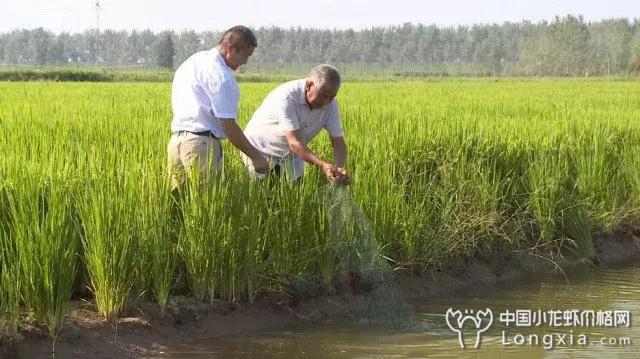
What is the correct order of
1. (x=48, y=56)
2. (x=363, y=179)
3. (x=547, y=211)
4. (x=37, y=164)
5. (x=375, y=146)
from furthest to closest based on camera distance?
(x=48, y=56) < (x=547, y=211) < (x=375, y=146) < (x=363, y=179) < (x=37, y=164)

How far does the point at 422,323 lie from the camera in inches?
230

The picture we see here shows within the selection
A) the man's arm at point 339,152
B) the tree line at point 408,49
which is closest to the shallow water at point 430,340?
the man's arm at point 339,152

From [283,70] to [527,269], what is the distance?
9852 cm

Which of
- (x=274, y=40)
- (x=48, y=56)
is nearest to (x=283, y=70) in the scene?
(x=274, y=40)

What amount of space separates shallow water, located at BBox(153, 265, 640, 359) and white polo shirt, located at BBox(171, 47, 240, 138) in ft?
3.98

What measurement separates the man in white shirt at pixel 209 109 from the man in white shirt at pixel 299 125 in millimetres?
293

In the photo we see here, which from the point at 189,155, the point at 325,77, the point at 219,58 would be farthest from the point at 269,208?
the point at 219,58

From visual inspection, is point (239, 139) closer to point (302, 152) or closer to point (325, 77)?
point (302, 152)

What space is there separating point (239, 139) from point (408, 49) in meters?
117

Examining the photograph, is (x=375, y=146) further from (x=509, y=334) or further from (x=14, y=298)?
(x=14, y=298)

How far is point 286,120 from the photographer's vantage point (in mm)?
5773

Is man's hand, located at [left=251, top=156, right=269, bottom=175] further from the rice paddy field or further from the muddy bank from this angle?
the muddy bank

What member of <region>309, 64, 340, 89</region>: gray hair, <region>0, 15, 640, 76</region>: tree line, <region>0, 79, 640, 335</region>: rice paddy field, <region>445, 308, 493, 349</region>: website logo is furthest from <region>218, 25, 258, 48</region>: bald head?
<region>0, 15, 640, 76</region>: tree line

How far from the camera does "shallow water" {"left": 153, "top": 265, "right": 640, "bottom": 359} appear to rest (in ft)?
16.9
